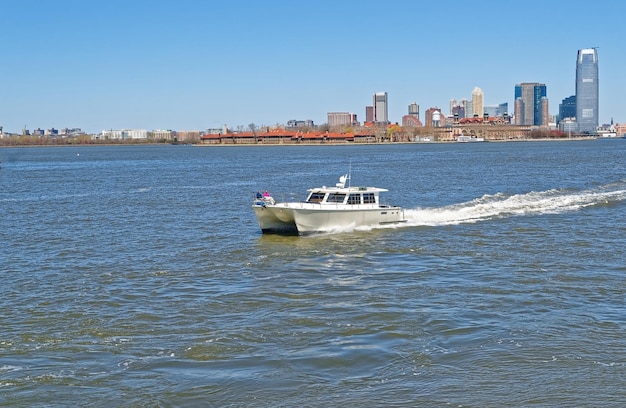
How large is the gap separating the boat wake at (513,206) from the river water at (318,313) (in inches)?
18.5

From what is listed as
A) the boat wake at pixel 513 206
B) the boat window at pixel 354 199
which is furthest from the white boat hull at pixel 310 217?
the boat wake at pixel 513 206

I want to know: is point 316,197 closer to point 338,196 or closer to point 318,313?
point 338,196

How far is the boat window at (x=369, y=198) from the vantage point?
4412 cm

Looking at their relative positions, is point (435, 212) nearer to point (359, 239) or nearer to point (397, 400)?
point (359, 239)

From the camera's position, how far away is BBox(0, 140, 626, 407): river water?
721 inches

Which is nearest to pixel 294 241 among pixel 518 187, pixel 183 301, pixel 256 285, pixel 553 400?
pixel 256 285

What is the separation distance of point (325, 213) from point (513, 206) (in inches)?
652

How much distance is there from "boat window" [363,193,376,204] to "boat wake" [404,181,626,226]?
2.50 meters

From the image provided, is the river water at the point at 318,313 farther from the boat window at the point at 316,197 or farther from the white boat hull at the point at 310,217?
the boat window at the point at 316,197

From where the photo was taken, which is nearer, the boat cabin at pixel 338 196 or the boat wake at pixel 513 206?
the boat cabin at pixel 338 196

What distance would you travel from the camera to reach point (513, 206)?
53.0m

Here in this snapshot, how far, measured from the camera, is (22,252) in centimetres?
3781

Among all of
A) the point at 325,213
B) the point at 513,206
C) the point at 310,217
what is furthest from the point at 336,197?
the point at 513,206

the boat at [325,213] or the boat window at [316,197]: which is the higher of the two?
the boat window at [316,197]
